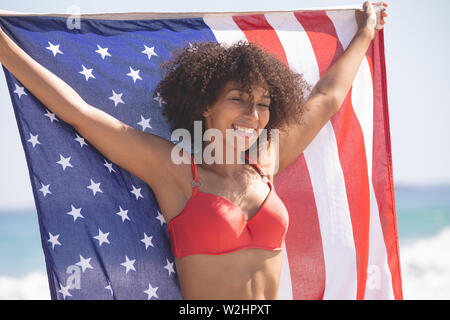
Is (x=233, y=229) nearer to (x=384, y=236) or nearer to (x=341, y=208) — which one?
(x=341, y=208)

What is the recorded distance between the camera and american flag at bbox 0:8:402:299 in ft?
11.3

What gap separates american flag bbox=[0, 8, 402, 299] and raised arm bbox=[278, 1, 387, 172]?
0.32 feet

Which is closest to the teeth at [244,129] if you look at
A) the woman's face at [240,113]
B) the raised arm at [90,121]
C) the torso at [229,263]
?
the woman's face at [240,113]

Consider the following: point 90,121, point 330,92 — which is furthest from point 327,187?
point 90,121

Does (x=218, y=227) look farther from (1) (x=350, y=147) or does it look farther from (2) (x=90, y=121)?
(1) (x=350, y=147)

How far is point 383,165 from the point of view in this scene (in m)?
4.22

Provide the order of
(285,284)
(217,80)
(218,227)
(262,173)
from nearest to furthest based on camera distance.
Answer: (218,227), (217,80), (262,173), (285,284)

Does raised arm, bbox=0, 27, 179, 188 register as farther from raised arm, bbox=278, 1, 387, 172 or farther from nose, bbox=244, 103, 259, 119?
raised arm, bbox=278, 1, 387, 172

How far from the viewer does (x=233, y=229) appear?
3209mm

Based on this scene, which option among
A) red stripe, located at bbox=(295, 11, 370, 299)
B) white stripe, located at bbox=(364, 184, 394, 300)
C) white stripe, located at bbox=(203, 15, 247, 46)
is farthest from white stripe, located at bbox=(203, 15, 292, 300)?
white stripe, located at bbox=(364, 184, 394, 300)

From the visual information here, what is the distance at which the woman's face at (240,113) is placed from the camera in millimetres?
3412

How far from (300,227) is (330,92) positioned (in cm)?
106
